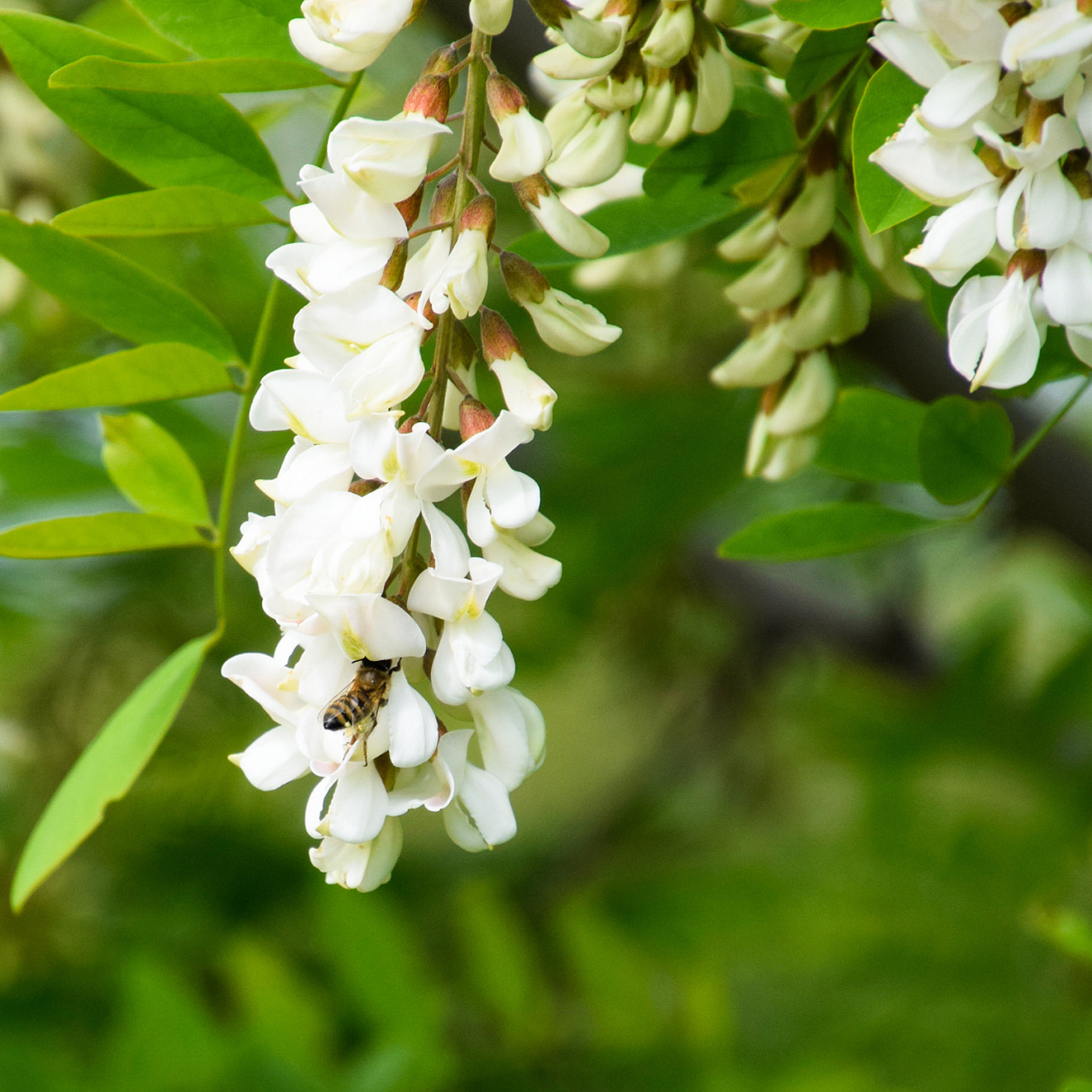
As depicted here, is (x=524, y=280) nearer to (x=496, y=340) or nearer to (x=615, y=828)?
(x=496, y=340)

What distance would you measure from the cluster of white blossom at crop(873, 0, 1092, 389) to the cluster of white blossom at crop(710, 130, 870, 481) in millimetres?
85

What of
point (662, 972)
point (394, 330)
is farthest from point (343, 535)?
point (662, 972)

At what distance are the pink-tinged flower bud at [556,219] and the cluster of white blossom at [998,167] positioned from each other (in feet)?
0.21

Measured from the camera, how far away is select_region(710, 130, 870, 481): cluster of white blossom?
0.99 feet

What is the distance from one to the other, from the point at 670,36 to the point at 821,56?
0.05m

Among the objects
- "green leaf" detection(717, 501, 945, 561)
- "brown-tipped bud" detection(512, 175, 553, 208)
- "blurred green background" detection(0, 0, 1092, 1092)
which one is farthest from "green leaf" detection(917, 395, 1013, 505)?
"blurred green background" detection(0, 0, 1092, 1092)

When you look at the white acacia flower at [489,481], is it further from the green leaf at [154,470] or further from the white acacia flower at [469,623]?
the green leaf at [154,470]

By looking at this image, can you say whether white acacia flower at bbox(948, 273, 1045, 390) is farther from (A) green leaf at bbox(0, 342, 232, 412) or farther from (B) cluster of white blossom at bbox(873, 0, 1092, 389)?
(A) green leaf at bbox(0, 342, 232, 412)

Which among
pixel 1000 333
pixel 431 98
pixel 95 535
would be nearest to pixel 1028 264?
pixel 1000 333

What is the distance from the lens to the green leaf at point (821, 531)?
296mm

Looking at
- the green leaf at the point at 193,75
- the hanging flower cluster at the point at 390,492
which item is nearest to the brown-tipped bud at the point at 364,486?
the hanging flower cluster at the point at 390,492

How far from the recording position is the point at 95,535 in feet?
0.95

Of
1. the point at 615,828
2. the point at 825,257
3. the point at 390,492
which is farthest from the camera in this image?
the point at 615,828

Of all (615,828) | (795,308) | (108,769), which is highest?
(795,308)
